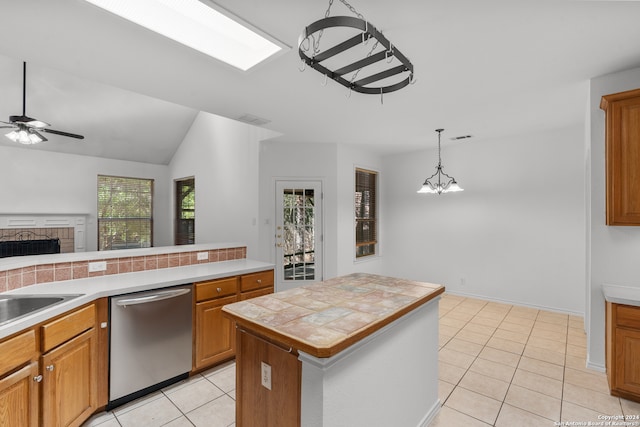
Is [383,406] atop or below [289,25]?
below

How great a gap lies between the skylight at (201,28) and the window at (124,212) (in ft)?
19.2

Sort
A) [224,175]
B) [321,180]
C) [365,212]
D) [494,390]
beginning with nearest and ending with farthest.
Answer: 1. [494,390]
2. [321,180]
3. [224,175]
4. [365,212]

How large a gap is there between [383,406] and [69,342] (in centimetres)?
190

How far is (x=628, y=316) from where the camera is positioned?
6.84 feet

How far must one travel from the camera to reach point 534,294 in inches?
165

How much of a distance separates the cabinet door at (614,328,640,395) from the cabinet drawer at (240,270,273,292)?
2898mm

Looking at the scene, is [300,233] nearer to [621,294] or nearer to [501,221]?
[501,221]

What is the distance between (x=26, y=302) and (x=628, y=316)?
13.5 ft

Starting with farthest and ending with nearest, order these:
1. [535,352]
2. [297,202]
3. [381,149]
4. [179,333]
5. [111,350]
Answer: [381,149] → [297,202] → [535,352] → [179,333] → [111,350]

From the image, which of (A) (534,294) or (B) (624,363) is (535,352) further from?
(A) (534,294)

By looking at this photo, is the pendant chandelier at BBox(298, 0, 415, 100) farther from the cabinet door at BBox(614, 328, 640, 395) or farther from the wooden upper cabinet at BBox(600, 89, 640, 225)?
the cabinet door at BBox(614, 328, 640, 395)

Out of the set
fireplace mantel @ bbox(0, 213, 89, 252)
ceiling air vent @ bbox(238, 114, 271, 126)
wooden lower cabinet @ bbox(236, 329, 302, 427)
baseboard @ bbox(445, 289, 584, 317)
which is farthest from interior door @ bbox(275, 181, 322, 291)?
fireplace mantel @ bbox(0, 213, 89, 252)

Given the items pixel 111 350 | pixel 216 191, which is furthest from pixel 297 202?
pixel 111 350

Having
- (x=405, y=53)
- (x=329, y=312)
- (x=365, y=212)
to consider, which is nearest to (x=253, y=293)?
(x=329, y=312)
